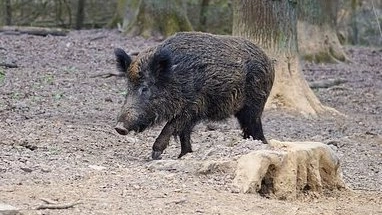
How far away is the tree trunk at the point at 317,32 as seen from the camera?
18.9 m

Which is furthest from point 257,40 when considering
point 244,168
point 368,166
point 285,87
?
point 244,168

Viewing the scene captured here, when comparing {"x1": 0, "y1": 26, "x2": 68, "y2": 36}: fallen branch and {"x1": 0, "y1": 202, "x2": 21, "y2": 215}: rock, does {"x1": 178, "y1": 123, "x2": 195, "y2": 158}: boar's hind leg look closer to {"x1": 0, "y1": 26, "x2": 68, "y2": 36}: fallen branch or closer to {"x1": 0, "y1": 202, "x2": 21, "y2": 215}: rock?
{"x1": 0, "y1": 202, "x2": 21, "y2": 215}: rock

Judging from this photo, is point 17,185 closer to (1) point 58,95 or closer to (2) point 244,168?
(2) point 244,168

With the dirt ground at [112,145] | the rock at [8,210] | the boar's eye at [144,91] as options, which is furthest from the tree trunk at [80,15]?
the rock at [8,210]

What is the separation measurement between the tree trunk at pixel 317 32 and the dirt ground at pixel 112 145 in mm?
1658

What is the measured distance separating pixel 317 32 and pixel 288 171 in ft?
40.1

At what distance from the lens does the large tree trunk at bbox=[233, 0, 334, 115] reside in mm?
12602

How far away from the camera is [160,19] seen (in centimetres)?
1908

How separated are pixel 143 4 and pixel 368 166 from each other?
993cm

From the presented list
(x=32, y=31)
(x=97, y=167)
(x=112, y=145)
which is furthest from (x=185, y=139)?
(x=32, y=31)

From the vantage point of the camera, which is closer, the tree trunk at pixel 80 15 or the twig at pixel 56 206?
the twig at pixel 56 206

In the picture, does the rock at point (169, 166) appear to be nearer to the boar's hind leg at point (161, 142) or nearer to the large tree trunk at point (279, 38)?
the boar's hind leg at point (161, 142)

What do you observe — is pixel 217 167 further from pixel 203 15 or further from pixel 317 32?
pixel 203 15

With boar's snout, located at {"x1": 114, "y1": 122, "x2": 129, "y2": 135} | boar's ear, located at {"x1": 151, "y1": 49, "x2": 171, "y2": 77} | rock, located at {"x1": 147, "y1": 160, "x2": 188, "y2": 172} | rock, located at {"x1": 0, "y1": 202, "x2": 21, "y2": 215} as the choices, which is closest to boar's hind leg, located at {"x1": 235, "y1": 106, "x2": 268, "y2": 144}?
boar's ear, located at {"x1": 151, "y1": 49, "x2": 171, "y2": 77}
